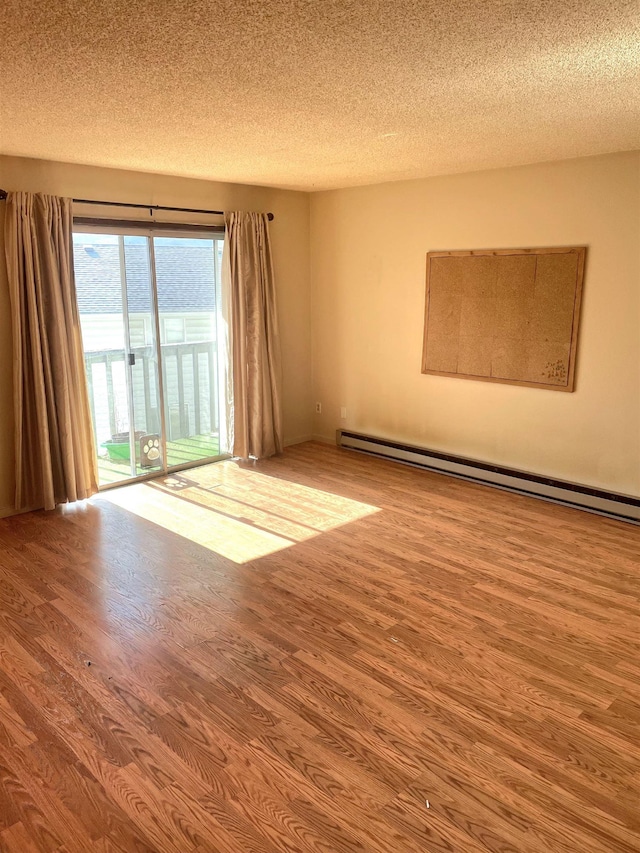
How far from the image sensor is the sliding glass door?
471 cm

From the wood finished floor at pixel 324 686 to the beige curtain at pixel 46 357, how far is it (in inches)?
14.4

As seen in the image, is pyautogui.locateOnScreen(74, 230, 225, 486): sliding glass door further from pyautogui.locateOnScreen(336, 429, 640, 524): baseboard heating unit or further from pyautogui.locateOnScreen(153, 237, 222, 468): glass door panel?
pyautogui.locateOnScreen(336, 429, 640, 524): baseboard heating unit

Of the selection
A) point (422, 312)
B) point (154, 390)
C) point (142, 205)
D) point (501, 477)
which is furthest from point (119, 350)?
→ point (501, 477)

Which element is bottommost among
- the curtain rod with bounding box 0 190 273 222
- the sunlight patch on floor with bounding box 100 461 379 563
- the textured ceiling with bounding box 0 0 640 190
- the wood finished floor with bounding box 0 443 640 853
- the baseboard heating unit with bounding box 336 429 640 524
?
the wood finished floor with bounding box 0 443 640 853

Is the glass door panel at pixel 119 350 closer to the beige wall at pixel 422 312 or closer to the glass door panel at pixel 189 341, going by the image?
the glass door panel at pixel 189 341

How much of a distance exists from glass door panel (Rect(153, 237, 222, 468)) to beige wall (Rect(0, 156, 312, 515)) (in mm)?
370

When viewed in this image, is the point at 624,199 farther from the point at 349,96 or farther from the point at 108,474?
the point at 108,474

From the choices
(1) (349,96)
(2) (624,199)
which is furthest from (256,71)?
(2) (624,199)

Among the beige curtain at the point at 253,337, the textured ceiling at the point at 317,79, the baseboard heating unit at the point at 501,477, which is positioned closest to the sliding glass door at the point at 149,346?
the beige curtain at the point at 253,337

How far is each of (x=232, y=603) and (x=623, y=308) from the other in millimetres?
3089

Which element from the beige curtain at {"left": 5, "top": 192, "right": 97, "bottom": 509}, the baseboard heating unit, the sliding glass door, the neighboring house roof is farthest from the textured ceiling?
the baseboard heating unit

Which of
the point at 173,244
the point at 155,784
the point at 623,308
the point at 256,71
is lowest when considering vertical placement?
the point at 155,784

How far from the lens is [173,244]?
199 inches

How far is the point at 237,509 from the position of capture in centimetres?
454
